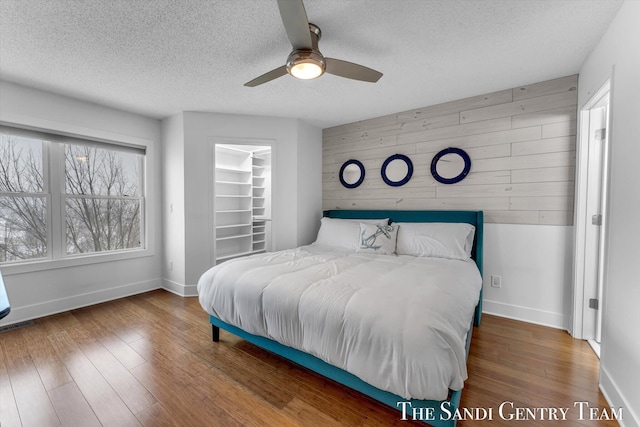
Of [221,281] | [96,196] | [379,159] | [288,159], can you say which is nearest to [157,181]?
[96,196]

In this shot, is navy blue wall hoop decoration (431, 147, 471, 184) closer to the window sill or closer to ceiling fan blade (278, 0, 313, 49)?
ceiling fan blade (278, 0, 313, 49)

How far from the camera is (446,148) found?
10.3 ft

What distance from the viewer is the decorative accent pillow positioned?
9.64 feet

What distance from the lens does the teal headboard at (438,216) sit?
2744 mm

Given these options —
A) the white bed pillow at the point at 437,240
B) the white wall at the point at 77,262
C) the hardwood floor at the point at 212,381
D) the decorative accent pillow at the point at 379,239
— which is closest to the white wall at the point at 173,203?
the white wall at the point at 77,262

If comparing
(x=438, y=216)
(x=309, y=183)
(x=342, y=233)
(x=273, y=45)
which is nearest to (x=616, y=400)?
(x=438, y=216)

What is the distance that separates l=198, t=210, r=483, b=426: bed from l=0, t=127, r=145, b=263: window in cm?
217

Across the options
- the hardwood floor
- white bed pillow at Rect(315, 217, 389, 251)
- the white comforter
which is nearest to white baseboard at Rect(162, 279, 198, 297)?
the hardwood floor

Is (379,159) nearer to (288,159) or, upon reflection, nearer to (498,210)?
(288,159)

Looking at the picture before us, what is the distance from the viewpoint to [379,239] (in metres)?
2.98

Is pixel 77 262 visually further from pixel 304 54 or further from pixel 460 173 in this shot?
pixel 460 173

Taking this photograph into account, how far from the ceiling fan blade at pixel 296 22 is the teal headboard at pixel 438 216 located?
2.30 meters

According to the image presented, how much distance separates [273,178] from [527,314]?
335cm

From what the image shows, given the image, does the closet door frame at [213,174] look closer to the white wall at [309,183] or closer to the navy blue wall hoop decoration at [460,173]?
the white wall at [309,183]
